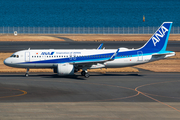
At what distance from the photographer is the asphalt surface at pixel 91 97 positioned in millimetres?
28766

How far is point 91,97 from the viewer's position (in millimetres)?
36281

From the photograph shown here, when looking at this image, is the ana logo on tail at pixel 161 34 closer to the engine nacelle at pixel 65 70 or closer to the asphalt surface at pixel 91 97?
the asphalt surface at pixel 91 97

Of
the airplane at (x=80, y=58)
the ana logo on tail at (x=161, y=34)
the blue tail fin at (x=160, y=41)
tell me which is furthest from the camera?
the ana logo on tail at (x=161, y=34)

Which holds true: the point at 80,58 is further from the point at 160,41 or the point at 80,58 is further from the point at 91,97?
the point at 91,97

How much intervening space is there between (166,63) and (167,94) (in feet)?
99.3

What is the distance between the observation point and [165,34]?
5484 centimetres

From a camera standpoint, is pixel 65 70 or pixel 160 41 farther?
pixel 160 41

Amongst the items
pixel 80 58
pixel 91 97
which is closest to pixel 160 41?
pixel 80 58

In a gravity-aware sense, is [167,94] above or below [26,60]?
below

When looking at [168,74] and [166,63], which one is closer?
[168,74]

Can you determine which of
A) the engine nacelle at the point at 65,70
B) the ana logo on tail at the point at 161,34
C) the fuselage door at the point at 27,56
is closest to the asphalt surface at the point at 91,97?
the engine nacelle at the point at 65,70
